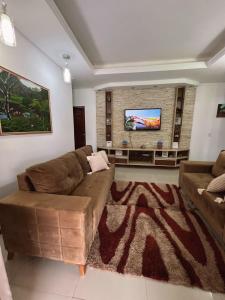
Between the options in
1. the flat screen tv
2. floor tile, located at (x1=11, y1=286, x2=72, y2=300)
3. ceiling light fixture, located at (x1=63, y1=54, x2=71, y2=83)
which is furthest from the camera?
the flat screen tv

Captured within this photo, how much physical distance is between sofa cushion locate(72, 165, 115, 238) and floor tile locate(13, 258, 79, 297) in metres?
0.38

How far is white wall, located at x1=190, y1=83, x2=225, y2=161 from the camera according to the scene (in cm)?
412

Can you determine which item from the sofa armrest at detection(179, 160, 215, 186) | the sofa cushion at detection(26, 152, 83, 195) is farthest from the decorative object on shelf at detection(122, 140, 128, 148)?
the sofa cushion at detection(26, 152, 83, 195)

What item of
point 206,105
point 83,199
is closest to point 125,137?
point 206,105

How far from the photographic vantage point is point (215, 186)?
1.67m

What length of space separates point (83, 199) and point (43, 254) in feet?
1.90

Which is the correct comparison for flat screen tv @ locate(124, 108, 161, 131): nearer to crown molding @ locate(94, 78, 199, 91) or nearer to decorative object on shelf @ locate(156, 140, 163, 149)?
decorative object on shelf @ locate(156, 140, 163, 149)

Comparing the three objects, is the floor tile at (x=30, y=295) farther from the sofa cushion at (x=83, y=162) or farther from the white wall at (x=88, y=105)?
the white wall at (x=88, y=105)

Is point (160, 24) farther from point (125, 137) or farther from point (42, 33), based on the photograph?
point (125, 137)

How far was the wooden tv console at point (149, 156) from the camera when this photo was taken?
4.02m

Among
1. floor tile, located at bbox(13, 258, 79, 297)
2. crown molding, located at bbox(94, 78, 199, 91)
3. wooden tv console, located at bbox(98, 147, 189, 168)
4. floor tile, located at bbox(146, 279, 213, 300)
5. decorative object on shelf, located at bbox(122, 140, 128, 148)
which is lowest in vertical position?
floor tile, located at bbox(13, 258, 79, 297)

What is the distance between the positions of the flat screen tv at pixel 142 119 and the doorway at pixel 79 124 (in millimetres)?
1496

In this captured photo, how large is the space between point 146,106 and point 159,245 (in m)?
3.72

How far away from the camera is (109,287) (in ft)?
3.55
